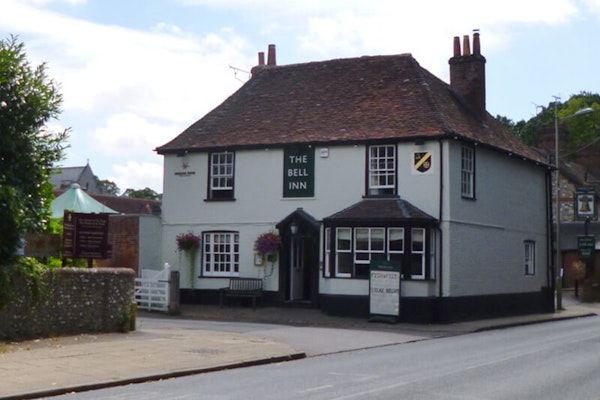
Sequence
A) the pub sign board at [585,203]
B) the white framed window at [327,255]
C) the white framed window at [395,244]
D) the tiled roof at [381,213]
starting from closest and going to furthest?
1. the tiled roof at [381,213]
2. the white framed window at [395,244]
3. the white framed window at [327,255]
4. the pub sign board at [585,203]

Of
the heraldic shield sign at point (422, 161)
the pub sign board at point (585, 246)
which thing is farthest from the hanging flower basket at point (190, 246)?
the pub sign board at point (585, 246)

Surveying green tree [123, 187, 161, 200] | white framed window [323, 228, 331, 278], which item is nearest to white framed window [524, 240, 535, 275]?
white framed window [323, 228, 331, 278]

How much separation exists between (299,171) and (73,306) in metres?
12.5

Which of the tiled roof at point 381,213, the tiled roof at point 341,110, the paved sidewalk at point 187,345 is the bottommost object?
the paved sidewalk at point 187,345

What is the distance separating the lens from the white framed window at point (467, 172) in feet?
98.3

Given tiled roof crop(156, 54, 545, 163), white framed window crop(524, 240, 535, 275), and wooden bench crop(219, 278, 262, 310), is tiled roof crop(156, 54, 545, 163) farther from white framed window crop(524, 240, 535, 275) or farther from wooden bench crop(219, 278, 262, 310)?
wooden bench crop(219, 278, 262, 310)

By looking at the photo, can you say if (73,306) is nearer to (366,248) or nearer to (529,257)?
(366,248)

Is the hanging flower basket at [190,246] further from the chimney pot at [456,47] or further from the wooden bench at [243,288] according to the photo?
the chimney pot at [456,47]

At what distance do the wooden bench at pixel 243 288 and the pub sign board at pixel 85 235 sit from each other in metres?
9.69

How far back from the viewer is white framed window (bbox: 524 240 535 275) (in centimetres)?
3559

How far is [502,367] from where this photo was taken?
15766 millimetres

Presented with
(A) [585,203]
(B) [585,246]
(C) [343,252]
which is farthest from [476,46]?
(B) [585,246]

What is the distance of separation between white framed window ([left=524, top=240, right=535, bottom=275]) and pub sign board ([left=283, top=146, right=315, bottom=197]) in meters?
10.1

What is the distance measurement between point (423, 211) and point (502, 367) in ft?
43.6
